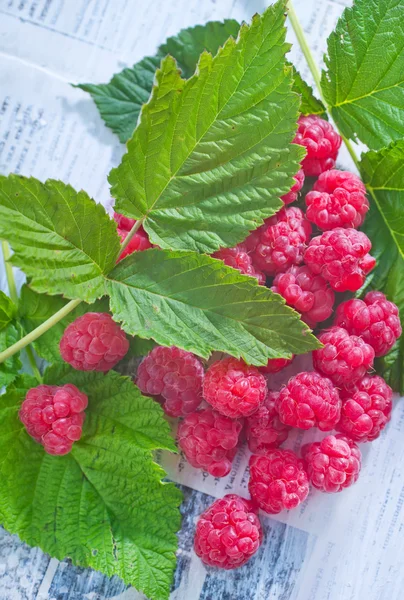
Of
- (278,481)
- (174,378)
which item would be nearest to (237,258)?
(174,378)

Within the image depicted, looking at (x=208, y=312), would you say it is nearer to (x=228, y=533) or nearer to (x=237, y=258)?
(x=237, y=258)

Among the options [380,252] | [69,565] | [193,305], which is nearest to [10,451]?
[69,565]

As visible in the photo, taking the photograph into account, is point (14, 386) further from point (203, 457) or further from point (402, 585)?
point (402, 585)

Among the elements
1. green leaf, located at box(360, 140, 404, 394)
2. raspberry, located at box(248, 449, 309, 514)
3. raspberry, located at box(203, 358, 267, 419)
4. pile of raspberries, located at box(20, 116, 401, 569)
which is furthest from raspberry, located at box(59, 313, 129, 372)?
green leaf, located at box(360, 140, 404, 394)

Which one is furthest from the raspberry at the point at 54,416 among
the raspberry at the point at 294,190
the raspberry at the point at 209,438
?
the raspberry at the point at 294,190

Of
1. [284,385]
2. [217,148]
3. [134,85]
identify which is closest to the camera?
[217,148]

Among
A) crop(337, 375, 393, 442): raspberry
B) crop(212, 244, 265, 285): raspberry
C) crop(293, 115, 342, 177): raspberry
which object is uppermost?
crop(293, 115, 342, 177): raspberry

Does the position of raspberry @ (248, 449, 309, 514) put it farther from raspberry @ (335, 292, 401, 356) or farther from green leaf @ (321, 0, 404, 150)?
green leaf @ (321, 0, 404, 150)
